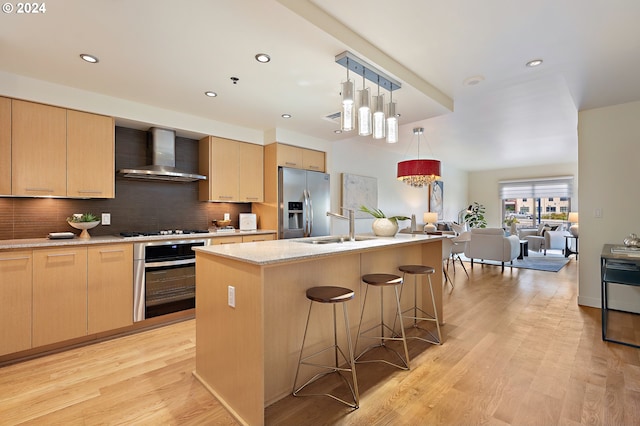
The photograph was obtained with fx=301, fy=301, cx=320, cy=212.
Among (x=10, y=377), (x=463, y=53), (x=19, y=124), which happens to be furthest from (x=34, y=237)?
(x=463, y=53)

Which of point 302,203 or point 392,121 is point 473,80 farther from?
point 302,203

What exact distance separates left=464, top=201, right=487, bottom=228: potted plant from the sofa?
365 centimetres

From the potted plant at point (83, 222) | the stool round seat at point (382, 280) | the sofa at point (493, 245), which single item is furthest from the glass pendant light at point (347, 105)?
the sofa at point (493, 245)

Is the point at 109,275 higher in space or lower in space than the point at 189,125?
A: lower

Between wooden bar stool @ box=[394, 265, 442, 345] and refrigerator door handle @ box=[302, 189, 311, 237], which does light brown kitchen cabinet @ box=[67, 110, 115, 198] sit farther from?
wooden bar stool @ box=[394, 265, 442, 345]

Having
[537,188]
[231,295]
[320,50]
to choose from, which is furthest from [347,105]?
[537,188]

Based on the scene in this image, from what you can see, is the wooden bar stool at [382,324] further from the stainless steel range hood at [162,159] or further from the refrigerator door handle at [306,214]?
the stainless steel range hood at [162,159]

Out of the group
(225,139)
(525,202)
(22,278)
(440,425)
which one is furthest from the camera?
(525,202)

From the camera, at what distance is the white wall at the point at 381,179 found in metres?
5.46

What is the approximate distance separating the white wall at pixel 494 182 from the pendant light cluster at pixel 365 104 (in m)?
8.73

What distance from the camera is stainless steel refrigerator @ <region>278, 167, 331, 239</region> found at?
4.31 m

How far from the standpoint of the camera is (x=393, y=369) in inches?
90.0

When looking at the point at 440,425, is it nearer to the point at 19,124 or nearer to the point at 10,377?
the point at 10,377

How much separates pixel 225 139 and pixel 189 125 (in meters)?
0.49
